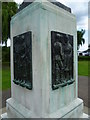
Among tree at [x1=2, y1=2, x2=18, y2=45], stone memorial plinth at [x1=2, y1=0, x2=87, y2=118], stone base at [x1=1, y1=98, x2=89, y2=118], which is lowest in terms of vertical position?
stone base at [x1=1, y1=98, x2=89, y2=118]

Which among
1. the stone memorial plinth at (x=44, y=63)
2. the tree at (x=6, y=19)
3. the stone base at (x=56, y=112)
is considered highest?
the tree at (x=6, y=19)

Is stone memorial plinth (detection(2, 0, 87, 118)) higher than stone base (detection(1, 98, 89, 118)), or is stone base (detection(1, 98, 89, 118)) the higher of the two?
stone memorial plinth (detection(2, 0, 87, 118))

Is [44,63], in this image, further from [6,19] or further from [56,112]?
[6,19]

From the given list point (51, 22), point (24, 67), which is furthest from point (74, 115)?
point (51, 22)

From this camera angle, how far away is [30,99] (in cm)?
245

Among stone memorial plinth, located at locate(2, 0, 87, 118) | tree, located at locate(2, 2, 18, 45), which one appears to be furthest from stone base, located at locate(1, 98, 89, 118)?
tree, located at locate(2, 2, 18, 45)

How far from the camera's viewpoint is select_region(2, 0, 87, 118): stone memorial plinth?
7.20 ft

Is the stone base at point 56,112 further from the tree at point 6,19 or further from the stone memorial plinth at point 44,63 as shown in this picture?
the tree at point 6,19

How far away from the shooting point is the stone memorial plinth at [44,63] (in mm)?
2195

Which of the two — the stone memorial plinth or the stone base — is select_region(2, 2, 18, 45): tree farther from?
the stone base

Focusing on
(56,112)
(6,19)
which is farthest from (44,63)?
(6,19)

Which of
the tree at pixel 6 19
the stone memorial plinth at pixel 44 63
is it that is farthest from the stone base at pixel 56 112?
the tree at pixel 6 19

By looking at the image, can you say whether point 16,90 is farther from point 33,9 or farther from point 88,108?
point 88,108

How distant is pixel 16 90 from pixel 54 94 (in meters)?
1.02
